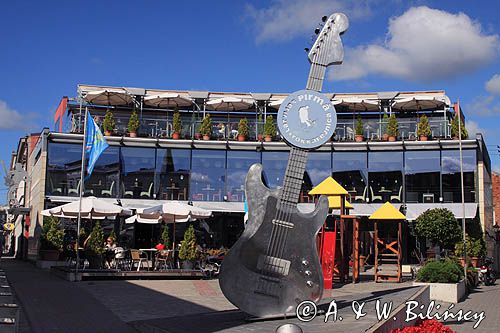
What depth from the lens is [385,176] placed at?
98.6 ft

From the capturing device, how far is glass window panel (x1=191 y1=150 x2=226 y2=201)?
30297 mm

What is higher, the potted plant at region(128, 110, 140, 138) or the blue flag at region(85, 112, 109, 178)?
the potted plant at region(128, 110, 140, 138)

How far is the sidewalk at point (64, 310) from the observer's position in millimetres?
9664

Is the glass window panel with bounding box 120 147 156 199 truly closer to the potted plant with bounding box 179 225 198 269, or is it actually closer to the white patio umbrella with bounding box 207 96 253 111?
the white patio umbrella with bounding box 207 96 253 111

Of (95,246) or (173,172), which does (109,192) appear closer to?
(173,172)

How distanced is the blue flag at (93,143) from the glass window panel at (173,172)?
30.2 ft

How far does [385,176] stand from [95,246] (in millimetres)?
15827

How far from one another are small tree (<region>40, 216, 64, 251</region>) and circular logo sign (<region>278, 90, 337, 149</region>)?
18.4 m

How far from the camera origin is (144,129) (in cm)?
3056

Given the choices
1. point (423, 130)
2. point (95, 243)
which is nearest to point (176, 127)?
point (95, 243)

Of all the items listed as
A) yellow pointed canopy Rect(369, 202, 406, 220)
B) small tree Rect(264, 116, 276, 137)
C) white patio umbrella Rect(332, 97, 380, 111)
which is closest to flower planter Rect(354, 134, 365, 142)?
white patio umbrella Rect(332, 97, 380, 111)

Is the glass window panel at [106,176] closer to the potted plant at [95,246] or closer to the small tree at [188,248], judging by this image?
the potted plant at [95,246]

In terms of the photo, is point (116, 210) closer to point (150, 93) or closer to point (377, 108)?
point (150, 93)

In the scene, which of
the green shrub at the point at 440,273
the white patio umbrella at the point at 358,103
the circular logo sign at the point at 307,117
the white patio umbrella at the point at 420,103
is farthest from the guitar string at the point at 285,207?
the white patio umbrella at the point at 358,103
